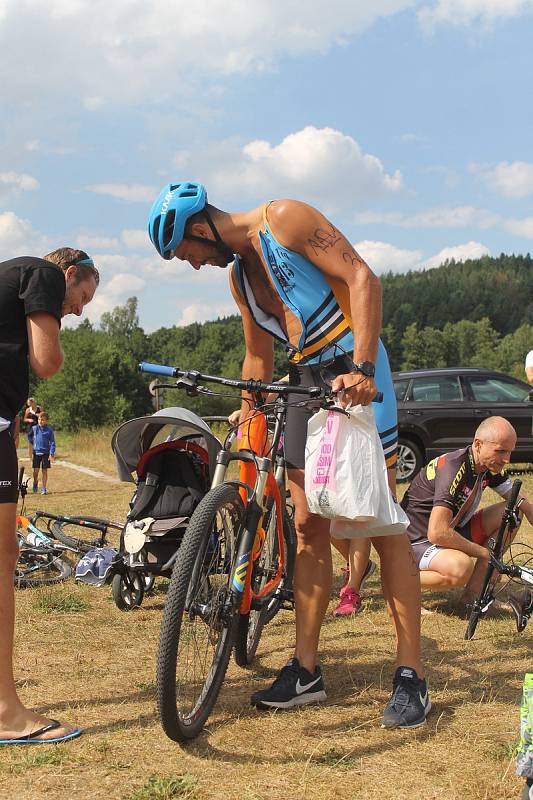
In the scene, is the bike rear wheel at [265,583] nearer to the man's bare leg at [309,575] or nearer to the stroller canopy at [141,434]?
the man's bare leg at [309,575]

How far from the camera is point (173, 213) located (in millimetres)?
3184

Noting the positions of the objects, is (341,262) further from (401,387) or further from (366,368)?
(401,387)

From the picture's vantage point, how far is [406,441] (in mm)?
12984

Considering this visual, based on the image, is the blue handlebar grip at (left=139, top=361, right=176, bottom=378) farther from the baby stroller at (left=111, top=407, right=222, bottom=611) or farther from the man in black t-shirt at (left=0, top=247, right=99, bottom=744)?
the baby stroller at (left=111, top=407, right=222, bottom=611)

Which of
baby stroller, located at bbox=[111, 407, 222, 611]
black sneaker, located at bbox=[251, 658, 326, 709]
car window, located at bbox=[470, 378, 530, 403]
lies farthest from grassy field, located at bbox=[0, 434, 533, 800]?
car window, located at bbox=[470, 378, 530, 403]

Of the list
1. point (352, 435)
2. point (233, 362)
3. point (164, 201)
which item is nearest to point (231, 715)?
point (352, 435)

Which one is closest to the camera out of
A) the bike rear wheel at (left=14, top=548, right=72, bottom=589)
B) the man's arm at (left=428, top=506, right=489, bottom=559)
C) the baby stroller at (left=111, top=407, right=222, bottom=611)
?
the baby stroller at (left=111, top=407, right=222, bottom=611)

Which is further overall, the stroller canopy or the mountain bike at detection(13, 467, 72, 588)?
the mountain bike at detection(13, 467, 72, 588)

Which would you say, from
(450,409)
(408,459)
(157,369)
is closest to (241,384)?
(157,369)

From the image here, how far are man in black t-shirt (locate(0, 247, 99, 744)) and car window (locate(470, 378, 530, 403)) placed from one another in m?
11.1

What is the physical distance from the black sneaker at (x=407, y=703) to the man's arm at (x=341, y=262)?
1.09m

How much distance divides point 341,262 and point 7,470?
1.44 m

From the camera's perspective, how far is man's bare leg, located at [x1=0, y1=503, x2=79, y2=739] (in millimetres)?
2953

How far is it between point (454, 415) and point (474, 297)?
110908 millimetres
